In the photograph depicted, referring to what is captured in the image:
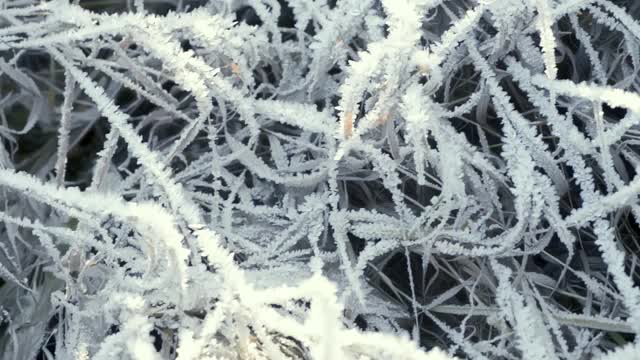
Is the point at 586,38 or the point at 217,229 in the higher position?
the point at 586,38

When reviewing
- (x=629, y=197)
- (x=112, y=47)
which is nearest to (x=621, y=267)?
(x=629, y=197)

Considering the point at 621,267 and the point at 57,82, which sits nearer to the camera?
the point at 621,267

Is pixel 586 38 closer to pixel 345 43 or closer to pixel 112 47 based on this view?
pixel 345 43

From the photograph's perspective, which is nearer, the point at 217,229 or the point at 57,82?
the point at 217,229

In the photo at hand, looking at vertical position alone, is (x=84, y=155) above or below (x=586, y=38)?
below

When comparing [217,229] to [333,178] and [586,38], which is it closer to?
[333,178]

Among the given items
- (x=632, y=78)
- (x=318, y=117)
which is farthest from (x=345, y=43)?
(x=632, y=78)
